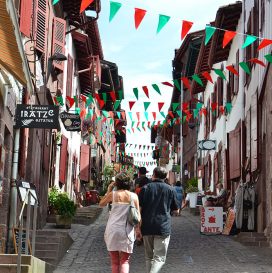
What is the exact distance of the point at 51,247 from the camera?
12.2m

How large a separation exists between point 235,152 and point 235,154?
6 cm

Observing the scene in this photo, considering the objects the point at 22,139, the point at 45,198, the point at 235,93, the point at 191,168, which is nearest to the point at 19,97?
the point at 22,139

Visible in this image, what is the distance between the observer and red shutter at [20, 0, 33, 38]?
13391 mm

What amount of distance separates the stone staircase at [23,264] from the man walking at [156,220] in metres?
1.57

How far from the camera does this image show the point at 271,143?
46.0 feet

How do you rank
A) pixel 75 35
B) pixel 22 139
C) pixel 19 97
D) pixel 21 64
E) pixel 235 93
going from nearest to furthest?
1. pixel 21 64
2. pixel 19 97
3. pixel 22 139
4. pixel 235 93
5. pixel 75 35

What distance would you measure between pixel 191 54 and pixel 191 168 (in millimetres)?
8525

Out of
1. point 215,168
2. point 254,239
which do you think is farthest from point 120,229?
point 215,168

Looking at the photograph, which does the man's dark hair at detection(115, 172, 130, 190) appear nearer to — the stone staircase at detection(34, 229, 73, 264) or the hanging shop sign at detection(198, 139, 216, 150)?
the stone staircase at detection(34, 229, 73, 264)

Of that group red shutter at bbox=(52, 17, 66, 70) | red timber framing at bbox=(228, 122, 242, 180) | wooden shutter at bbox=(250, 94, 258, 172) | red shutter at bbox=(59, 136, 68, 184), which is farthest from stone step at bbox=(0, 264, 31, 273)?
red shutter at bbox=(59, 136, 68, 184)

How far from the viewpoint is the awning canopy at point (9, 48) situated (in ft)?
25.8

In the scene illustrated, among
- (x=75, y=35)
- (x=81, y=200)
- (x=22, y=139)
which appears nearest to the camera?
(x=22, y=139)

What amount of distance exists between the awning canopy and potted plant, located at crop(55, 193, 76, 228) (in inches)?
345

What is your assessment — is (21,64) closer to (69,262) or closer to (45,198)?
(69,262)
